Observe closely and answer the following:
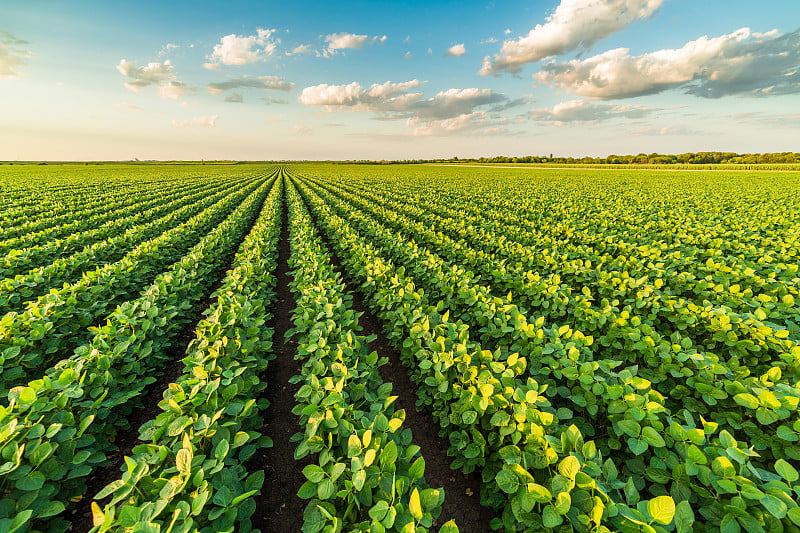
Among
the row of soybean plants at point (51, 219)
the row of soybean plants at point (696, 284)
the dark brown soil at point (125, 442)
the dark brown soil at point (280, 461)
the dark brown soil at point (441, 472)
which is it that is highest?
the row of soybean plants at point (51, 219)

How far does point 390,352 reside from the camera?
18.7 ft

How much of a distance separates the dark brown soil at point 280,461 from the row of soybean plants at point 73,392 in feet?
4.90

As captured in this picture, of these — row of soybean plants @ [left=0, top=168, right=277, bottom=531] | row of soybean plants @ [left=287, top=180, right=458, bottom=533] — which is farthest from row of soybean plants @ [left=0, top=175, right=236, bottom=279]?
row of soybean plants @ [left=287, top=180, right=458, bottom=533]

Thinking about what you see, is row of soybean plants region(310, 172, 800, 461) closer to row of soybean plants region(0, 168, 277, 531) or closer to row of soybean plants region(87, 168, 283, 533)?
row of soybean plants region(87, 168, 283, 533)

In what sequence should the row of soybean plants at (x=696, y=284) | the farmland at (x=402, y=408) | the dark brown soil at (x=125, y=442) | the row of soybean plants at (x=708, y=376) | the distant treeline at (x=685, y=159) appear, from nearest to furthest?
the farmland at (x=402, y=408) < the row of soybean plants at (x=708, y=376) < the dark brown soil at (x=125, y=442) < the row of soybean plants at (x=696, y=284) < the distant treeline at (x=685, y=159)

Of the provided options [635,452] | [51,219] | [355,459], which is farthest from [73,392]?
[51,219]

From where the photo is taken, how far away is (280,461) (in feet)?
11.8

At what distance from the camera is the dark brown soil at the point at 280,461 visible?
3.01 metres

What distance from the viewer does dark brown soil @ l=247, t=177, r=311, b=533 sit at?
3.01m

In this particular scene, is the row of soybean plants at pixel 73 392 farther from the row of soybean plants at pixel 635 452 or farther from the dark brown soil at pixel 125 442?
the row of soybean plants at pixel 635 452

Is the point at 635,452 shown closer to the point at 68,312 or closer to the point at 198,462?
the point at 198,462

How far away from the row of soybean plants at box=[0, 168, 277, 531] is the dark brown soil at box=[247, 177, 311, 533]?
149cm

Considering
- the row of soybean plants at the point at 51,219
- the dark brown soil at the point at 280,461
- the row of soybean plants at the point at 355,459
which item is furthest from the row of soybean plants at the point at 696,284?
the row of soybean plants at the point at 51,219

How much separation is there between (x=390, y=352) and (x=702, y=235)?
11162mm
